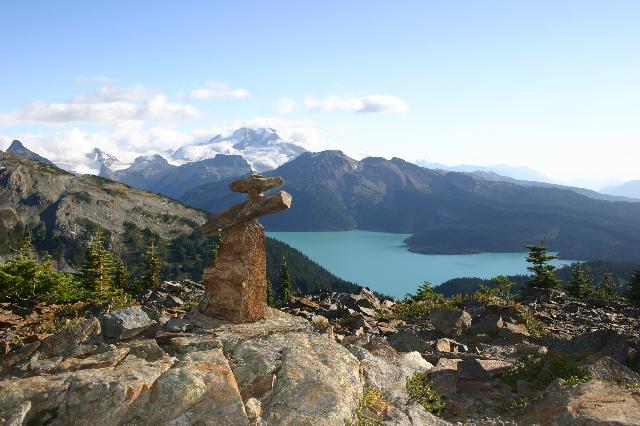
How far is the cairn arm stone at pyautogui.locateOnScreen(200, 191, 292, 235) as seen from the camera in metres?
20.7

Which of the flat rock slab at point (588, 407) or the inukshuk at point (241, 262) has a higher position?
the inukshuk at point (241, 262)

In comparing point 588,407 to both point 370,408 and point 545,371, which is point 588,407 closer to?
point 545,371

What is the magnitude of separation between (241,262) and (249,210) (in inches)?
95.3

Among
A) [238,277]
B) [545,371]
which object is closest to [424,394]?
[545,371]

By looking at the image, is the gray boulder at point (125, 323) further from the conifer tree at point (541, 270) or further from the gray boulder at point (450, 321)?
the conifer tree at point (541, 270)

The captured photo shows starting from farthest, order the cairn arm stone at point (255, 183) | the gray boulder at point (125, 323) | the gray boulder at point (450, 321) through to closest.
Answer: the gray boulder at point (450, 321) → the cairn arm stone at point (255, 183) → the gray boulder at point (125, 323)

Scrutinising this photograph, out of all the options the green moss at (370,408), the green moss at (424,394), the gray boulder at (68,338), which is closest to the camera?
the green moss at (370,408)

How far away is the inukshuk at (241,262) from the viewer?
20.5 meters

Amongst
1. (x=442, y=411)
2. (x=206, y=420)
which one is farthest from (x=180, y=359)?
(x=442, y=411)

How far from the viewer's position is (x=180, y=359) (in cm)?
1388

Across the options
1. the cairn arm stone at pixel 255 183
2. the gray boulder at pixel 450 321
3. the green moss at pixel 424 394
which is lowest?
the gray boulder at pixel 450 321

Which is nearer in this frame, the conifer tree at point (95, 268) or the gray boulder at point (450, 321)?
the gray boulder at point (450, 321)

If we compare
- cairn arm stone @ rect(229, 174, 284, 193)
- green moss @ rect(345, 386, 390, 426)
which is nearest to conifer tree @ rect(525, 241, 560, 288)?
cairn arm stone @ rect(229, 174, 284, 193)

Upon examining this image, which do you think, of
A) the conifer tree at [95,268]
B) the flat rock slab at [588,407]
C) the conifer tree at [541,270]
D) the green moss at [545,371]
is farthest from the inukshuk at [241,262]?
the conifer tree at [541,270]
